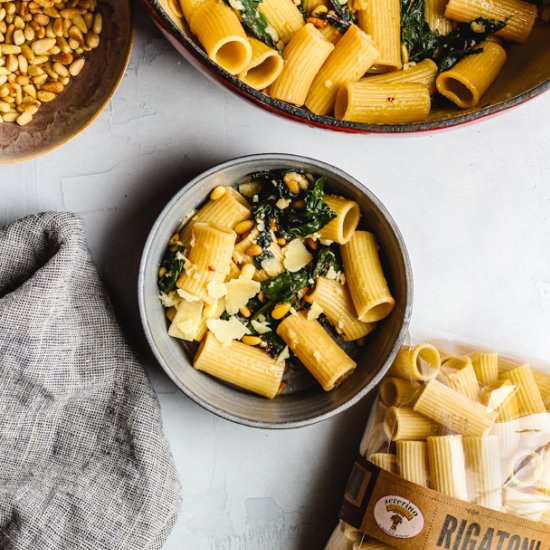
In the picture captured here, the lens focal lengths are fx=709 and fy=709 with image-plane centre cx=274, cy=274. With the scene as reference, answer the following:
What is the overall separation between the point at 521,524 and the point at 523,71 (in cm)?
84

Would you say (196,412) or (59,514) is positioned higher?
(196,412)

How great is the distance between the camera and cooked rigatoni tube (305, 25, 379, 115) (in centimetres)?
130

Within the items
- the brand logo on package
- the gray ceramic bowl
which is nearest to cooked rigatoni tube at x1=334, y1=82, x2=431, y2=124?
the gray ceramic bowl

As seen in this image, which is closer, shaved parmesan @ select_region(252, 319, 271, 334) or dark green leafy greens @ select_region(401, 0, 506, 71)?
dark green leafy greens @ select_region(401, 0, 506, 71)

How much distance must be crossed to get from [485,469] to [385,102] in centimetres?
72

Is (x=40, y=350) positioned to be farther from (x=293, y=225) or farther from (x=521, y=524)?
(x=521, y=524)

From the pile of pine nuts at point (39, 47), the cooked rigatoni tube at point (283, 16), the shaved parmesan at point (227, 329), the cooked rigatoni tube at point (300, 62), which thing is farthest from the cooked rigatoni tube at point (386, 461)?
the pile of pine nuts at point (39, 47)

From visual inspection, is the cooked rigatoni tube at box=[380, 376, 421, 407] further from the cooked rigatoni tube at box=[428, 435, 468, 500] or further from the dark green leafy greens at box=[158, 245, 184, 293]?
the dark green leafy greens at box=[158, 245, 184, 293]

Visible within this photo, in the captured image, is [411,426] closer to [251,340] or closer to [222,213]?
[251,340]

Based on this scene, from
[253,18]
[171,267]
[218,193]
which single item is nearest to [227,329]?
[171,267]

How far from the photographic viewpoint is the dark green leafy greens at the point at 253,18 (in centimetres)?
129

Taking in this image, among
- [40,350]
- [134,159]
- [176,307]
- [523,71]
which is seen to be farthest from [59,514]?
[523,71]

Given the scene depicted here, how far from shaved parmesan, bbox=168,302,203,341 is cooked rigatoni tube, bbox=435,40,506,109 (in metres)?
0.63

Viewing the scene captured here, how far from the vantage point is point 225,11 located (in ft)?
4.09
